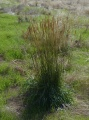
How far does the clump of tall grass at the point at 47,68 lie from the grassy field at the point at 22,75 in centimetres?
24

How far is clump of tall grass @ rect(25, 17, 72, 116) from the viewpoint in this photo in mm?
6766

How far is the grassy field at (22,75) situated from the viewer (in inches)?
271

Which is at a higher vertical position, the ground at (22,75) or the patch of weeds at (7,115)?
the patch of weeds at (7,115)

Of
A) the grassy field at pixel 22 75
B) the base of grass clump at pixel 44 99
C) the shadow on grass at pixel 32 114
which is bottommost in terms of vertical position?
the grassy field at pixel 22 75

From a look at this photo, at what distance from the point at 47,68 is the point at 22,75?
1.88m

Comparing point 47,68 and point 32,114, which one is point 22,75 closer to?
point 47,68

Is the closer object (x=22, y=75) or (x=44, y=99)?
(x=44, y=99)

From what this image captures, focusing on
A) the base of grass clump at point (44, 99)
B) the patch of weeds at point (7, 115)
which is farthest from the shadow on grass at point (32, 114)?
the patch of weeds at point (7, 115)

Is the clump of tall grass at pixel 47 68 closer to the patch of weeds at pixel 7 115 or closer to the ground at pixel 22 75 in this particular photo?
the ground at pixel 22 75

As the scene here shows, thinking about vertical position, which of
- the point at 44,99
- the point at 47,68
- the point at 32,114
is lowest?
the point at 32,114

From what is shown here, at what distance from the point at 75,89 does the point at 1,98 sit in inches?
62.7

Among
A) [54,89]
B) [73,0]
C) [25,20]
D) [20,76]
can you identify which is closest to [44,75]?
[54,89]

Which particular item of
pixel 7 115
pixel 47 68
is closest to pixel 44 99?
pixel 47 68

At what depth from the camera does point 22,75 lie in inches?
344
